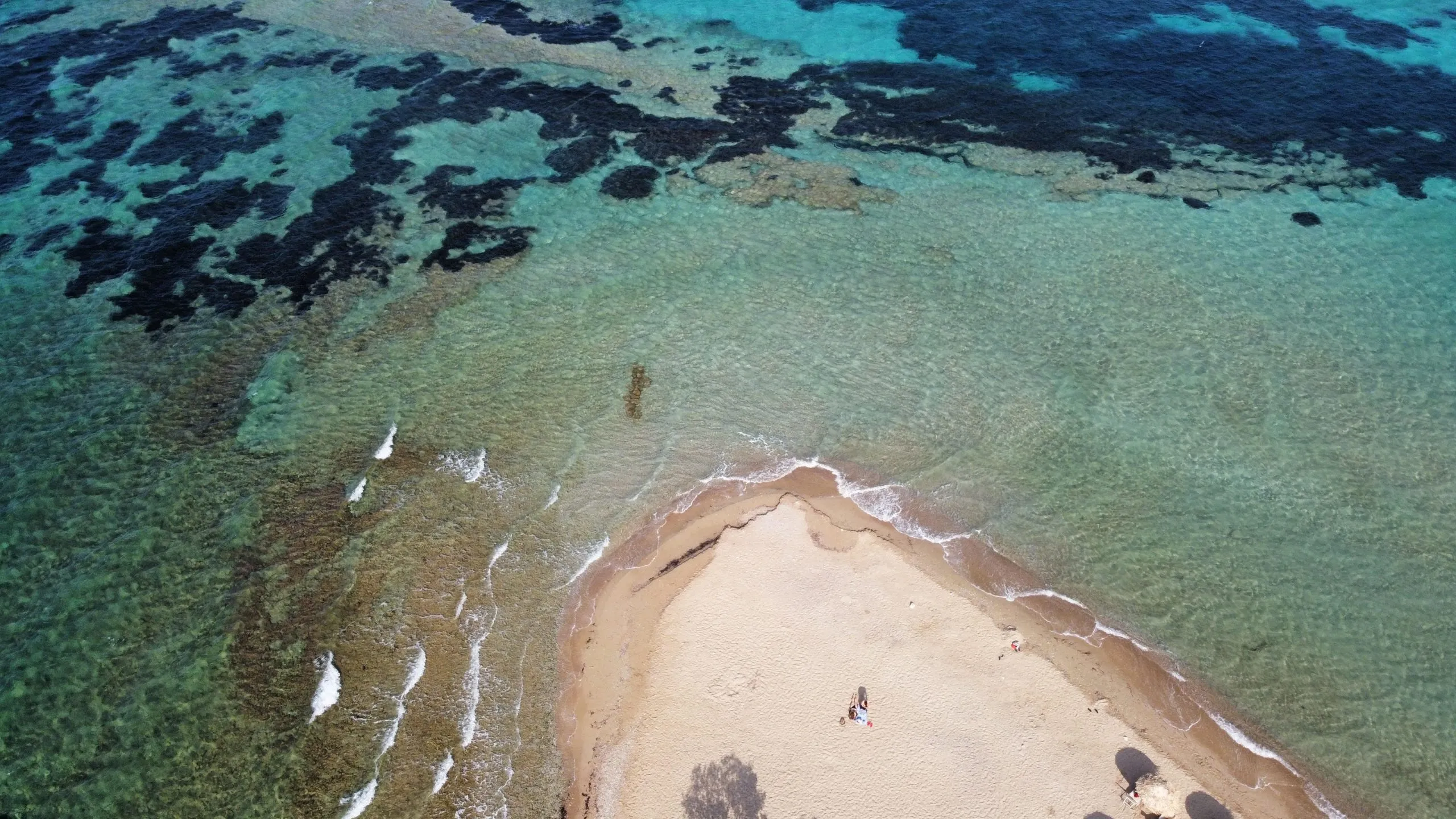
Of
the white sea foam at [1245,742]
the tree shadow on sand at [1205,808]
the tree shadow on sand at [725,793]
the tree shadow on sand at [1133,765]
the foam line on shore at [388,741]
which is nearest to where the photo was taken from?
the foam line on shore at [388,741]

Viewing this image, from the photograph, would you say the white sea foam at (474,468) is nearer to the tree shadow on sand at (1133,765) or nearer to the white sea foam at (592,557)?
the white sea foam at (592,557)

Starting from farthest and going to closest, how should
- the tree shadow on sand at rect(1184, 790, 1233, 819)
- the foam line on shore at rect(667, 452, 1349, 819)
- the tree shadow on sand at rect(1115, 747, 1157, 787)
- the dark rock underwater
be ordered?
the dark rock underwater < the foam line on shore at rect(667, 452, 1349, 819) < the tree shadow on sand at rect(1115, 747, 1157, 787) < the tree shadow on sand at rect(1184, 790, 1233, 819)

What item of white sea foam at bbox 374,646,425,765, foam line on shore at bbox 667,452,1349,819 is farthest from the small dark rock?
white sea foam at bbox 374,646,425,765

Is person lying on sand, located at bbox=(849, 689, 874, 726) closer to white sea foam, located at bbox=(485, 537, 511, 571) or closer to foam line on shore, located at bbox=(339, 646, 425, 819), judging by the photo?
white sea foam, located at bbox=(485, 537, 511, 571)

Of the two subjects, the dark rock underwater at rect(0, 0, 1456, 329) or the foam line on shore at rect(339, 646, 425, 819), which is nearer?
the foam line on shore at rect(339, 646, 425, 819)

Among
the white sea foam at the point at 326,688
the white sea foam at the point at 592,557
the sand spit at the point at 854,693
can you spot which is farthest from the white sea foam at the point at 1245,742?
the white sea foam at the point at 326,688

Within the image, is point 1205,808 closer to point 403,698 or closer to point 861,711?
point 861,711

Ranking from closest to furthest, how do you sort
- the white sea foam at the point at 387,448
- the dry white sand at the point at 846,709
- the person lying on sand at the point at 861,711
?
the dry white sand at the point at 846,709, the person lying on sand at the point at 861,711, the white sea foam at the point at 387,448

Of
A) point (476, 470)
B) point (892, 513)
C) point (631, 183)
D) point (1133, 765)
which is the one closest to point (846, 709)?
point (892, 513)
